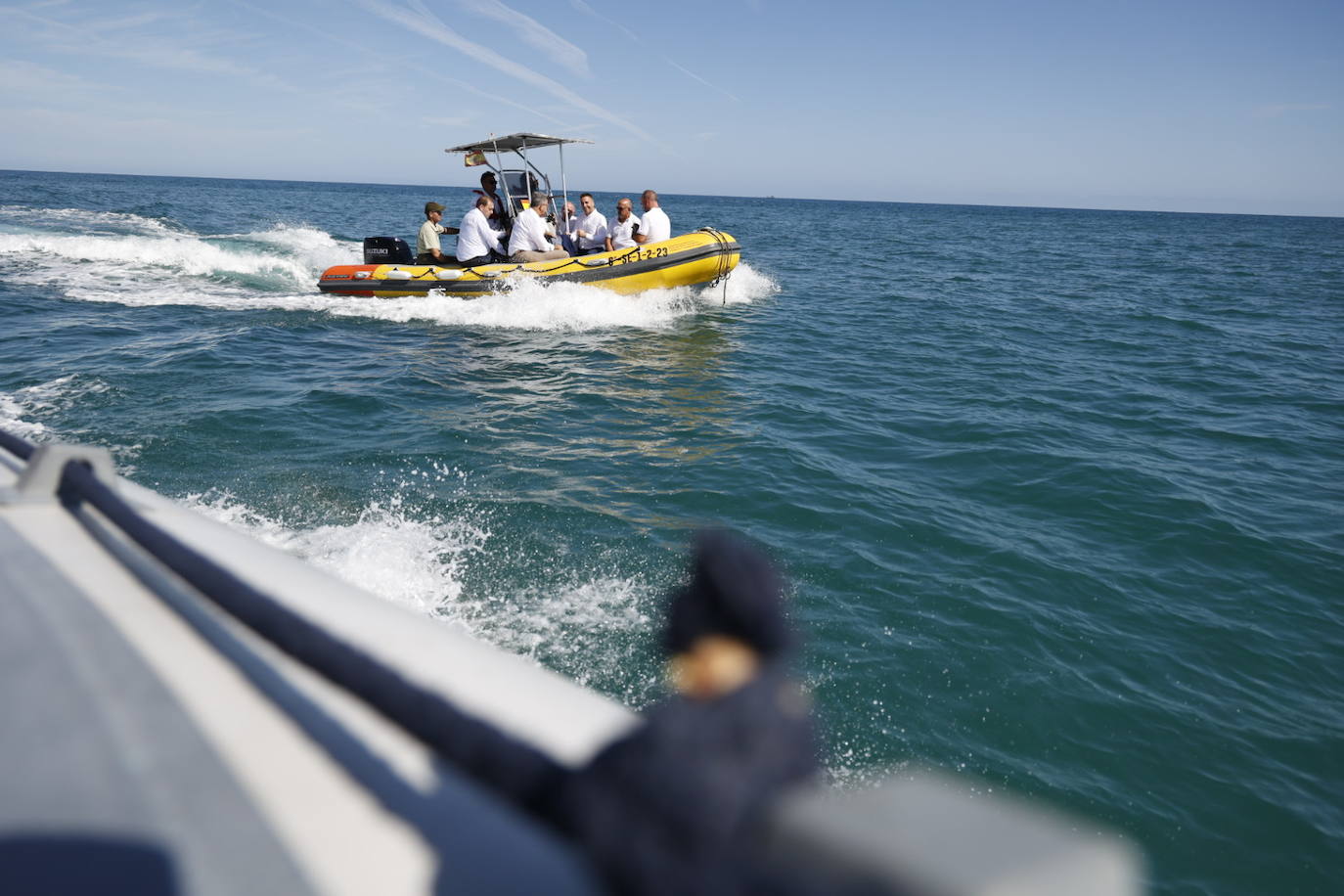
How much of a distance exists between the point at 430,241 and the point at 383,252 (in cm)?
100

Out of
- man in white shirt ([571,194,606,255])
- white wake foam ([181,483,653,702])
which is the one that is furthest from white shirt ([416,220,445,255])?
white wake foam ([181,483,653,702])

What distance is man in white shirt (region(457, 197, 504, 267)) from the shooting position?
12555 millimetres

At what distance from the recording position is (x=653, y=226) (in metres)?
13.0

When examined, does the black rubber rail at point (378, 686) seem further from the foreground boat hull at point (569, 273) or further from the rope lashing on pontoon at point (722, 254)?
the rope lashing on pontoon at point (722, 254)

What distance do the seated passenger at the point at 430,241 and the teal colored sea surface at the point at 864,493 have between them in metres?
1.19

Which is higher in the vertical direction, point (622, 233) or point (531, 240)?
point (622, 233)

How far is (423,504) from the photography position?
531 centimetres

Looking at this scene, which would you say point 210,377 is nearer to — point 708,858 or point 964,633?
point 964,633

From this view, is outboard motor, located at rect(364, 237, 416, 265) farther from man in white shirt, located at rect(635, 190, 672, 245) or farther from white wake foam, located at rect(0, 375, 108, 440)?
white wake foam, located at rect(0, 375, 108, 440)

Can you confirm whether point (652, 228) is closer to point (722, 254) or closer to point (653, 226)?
point (653, 226)

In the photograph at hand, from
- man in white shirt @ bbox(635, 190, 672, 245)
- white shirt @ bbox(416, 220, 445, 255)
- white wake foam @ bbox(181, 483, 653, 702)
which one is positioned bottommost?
white wake foam @ bbox(181, 483, 653, 702)

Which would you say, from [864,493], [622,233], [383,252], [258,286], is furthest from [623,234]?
[864,493]

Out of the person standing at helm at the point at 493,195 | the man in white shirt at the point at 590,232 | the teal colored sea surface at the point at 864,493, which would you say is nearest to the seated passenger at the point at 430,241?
the person standing at helm at the point at 493,195

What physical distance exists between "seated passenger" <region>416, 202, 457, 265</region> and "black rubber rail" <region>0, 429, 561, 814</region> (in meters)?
12.4
